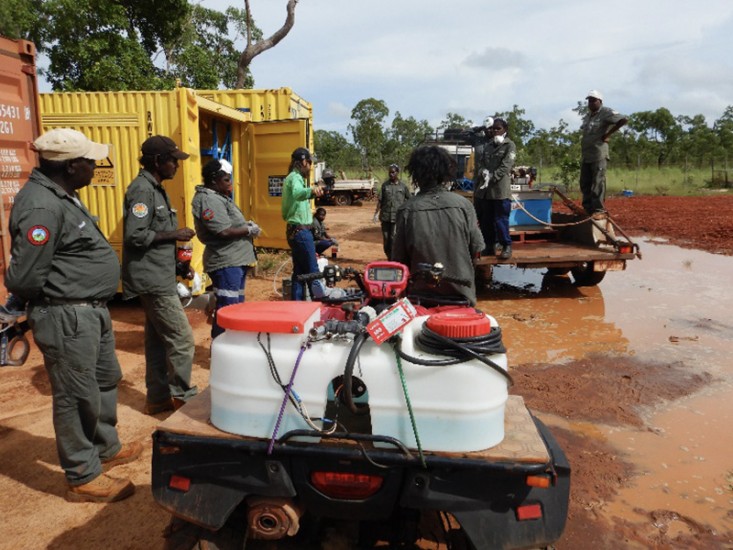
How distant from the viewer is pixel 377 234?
15.1 meters

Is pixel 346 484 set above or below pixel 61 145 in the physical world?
below

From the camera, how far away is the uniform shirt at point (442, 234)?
3139mm

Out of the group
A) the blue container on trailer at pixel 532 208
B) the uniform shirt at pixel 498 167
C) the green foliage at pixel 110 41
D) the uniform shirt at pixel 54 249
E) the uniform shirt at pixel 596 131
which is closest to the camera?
the uniform shirt at pixel 54 249

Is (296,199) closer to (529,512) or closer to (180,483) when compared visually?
(180,483)

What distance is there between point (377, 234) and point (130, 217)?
1165cm

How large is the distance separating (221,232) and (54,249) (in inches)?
58.7

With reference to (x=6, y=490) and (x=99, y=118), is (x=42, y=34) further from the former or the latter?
(x=6, y=490)

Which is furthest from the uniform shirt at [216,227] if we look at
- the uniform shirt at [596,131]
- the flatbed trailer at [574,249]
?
the uniform shirt at [596,131]

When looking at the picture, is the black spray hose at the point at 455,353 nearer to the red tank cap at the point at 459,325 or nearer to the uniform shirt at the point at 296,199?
the red tank cap at the point at 459,325

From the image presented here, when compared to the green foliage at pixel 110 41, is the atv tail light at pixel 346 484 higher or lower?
lower

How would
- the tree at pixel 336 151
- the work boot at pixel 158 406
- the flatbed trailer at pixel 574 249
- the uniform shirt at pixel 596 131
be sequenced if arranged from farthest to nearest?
the tree at pixel 336 151 → the uniform shirt at pixel 596 131 → the flatbed trailer at pixel 574 249 → the work boot at pixel 158 406

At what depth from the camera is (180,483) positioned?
2.09 metres

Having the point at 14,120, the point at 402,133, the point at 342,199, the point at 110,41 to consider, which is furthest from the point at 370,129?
the point at 14,120

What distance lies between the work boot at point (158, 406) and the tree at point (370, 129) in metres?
36.1
